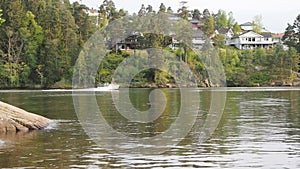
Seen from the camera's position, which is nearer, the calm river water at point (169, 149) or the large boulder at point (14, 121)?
the calm river water at point (169, 149)

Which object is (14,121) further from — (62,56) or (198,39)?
(198,39)

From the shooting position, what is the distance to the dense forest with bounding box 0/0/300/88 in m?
133

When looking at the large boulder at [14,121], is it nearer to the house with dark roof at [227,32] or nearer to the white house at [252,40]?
the white house at [252,40]

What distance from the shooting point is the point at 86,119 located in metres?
42.2

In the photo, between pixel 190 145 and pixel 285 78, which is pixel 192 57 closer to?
pixel 285 78

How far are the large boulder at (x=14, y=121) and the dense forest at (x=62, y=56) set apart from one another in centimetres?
9374

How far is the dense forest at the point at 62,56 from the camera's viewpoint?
133375mm

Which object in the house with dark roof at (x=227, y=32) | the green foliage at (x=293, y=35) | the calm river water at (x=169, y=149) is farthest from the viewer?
the house with dark roof at (x=227, y=32)

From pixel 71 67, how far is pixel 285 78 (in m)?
56.3

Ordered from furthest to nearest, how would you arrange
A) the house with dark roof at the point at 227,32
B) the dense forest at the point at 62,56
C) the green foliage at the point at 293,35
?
the house with dark roof at the point at 227,32
the green foliage at the point at 293,35
the dense forest at the point at 62,56

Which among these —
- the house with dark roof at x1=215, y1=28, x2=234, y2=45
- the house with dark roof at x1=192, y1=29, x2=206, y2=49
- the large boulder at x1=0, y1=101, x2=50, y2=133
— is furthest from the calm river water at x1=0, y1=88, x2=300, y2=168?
the house with dark roof at x1=215, y1=28, x2=234, y2=45

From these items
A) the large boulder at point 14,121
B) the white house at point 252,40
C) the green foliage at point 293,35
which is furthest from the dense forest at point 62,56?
the large boulder at point 14,121

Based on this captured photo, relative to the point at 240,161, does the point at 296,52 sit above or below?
above

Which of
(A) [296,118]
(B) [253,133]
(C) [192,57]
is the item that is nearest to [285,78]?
(C) [192,57]
